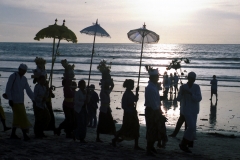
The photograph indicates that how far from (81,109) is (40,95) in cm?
91

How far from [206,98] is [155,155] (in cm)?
1463

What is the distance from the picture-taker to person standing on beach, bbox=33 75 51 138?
29.7ft

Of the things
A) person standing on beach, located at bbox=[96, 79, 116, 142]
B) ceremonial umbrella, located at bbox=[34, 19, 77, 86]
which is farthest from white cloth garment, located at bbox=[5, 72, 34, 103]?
ceremonial umbrella, located at bbox=[34, 19, 77, 86]

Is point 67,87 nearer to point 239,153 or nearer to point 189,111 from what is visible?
point 189,111

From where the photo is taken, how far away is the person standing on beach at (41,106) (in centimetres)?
905

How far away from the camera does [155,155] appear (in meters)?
8.03

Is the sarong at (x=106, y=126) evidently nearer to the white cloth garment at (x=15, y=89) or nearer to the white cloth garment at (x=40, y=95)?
the white cloth garment at (x=40, y=95)

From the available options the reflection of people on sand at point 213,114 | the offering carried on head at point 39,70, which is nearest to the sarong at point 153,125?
the offering carried on head at point 39,70

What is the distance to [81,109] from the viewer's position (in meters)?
9.17

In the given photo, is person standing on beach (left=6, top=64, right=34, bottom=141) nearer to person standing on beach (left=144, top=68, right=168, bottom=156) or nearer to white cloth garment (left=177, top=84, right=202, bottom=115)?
person standing on beach (left=144, top=68, right=168, bottom=156)

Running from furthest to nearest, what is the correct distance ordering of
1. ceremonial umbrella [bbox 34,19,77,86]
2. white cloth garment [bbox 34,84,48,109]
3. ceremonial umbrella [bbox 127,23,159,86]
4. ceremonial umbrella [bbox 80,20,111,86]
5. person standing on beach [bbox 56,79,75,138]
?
ceremonial umbrella [bbox 80,20,111,86] < ceremonial umbrella [bbox 127,23,159,86] < ceremonial umbrella [bbox 34,19,77,86] < person standing on beach [bbox 56,79,75,138] < white cloth garment [bbox 34,84,48,109]

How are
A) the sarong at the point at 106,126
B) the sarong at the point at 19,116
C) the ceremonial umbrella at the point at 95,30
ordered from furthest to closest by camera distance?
the ceremonial umbrella at the point at 95,30 < the sarong at the point at 106,126 < the sarong at the point at 19,116

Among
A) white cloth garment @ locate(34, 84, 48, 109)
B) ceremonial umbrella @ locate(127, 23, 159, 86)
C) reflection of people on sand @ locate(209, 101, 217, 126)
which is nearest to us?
white cloth garment @ locate(34, 84, 48, 109)

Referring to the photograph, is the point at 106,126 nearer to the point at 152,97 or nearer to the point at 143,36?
the point at 152,97
